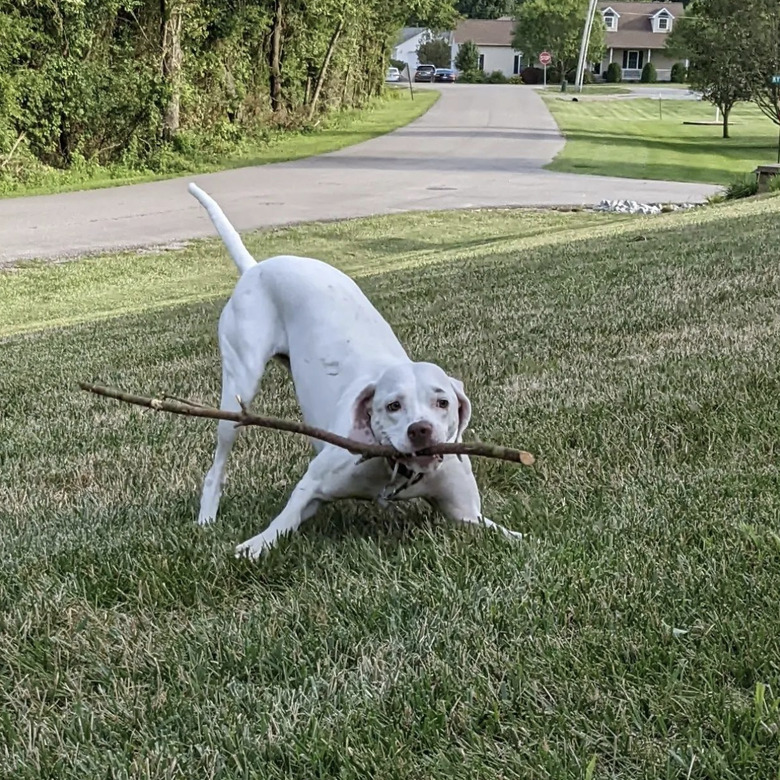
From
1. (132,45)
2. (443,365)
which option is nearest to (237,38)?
(132,45)

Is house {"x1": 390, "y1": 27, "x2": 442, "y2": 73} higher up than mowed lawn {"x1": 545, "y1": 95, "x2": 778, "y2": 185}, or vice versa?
house {"x1": 390, "y1": 27, "x2": 442, "y2": 73}

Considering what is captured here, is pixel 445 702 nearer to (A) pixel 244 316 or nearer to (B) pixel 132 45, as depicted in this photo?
(A) pixel 244 316

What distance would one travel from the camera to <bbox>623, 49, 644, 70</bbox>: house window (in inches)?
3720

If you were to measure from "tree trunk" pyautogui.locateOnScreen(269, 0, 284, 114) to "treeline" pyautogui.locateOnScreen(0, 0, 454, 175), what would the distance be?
0.04 m

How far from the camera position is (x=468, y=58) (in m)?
89.2

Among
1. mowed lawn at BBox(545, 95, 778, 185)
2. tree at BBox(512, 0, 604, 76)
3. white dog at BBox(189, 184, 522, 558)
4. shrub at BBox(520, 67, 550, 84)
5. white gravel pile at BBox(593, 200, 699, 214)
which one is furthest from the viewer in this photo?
shrub at BBox(520, 67, 550, 84)

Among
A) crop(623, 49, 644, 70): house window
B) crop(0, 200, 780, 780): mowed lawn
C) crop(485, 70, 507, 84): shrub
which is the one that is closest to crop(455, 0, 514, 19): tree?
crop(623, 49, 644, 70): house window

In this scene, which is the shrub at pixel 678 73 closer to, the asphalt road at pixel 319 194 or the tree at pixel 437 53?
the tree at pixel 437 53

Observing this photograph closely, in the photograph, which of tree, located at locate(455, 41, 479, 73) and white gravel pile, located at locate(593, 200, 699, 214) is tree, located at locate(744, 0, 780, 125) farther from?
tree, located at locate(455, 41, 479, 73)

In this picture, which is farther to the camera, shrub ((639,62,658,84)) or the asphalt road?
shrub ((639,62,658,84))

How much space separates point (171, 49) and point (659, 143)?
1617 cm

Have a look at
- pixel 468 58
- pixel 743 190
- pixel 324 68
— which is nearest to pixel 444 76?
pixel 468 58

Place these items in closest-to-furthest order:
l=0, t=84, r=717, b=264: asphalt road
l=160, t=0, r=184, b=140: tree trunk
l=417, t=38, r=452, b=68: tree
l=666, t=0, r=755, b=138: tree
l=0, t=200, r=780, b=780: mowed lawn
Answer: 1. l=0, t=200, r=780, b=780: mowed lawn
2. l=0, t=84, r=717, b=264: asphalt road
3. l=160, t=0, r=184, b=140: tree trunk
4. l=666, t=0, r=755, b=138: tree
5. l=417, t=38, r=452, b=68: tree

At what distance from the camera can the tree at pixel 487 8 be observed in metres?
120
